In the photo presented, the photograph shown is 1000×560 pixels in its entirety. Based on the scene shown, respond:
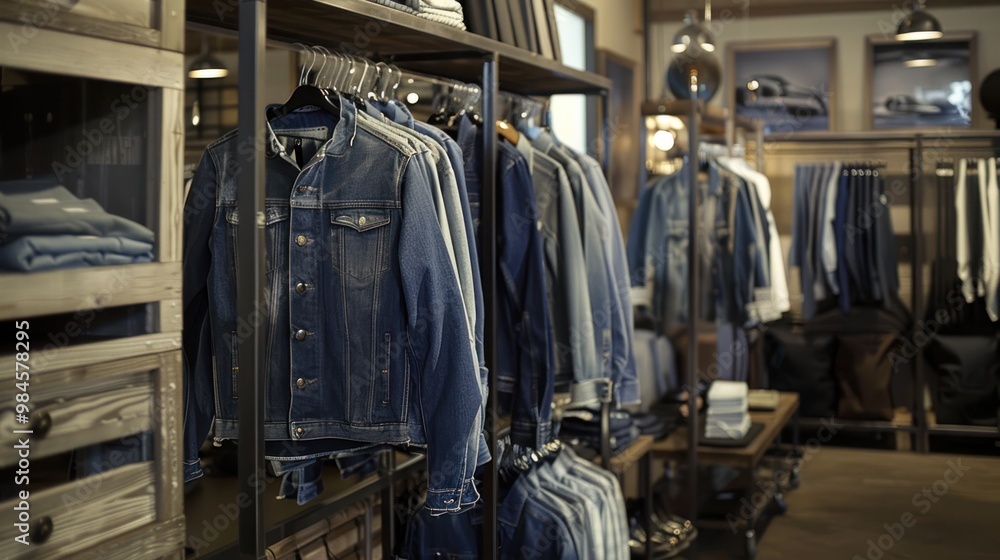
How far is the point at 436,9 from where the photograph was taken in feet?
7.71

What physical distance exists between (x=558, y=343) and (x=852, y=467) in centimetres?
362

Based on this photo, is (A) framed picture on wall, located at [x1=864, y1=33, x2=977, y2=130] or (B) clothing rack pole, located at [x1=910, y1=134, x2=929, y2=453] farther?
(A) framed picture on wall, located at [x1=864, y1=33, x2=977, y2=130]

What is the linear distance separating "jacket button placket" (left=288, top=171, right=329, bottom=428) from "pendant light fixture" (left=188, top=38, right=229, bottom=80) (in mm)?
1692

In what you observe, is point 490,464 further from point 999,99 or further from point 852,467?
point 999,99

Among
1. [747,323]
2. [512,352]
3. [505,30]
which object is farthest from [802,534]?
[505,30]

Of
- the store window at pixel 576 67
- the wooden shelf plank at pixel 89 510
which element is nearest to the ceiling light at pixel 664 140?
the store window at pixel 576 67

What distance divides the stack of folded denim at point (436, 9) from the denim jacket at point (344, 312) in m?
0.29

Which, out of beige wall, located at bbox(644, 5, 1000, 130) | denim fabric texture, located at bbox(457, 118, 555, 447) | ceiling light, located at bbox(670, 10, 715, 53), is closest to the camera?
denim fabric texture, located at bbox(457, 118, 555, 447)

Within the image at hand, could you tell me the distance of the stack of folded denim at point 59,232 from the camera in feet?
4.60

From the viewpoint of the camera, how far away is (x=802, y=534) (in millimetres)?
4574

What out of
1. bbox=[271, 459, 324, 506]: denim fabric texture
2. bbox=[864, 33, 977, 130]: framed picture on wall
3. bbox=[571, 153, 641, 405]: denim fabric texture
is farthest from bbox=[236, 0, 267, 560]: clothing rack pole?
bbox=[864, 33, 977, 130]: framed picture on wall

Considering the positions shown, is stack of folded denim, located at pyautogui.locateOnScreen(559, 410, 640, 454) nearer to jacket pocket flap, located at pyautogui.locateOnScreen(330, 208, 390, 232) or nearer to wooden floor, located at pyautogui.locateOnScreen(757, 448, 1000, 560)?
wooden floor, located at pyautogui.locateOnScreen(757, 448, 1000, 560)

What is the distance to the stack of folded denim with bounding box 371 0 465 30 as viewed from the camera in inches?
86.7

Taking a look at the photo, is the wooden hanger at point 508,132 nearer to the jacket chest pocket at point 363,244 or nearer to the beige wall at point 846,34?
the jacket chest pocket at point 363,244
